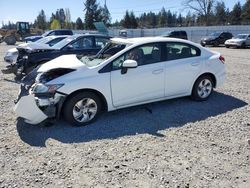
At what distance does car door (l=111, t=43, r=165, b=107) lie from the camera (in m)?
5.85

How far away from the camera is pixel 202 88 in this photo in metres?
7.14

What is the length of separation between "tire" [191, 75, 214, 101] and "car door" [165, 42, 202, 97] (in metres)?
0.21

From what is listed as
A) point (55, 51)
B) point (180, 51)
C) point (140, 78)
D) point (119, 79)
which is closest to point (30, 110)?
point (119, 79)

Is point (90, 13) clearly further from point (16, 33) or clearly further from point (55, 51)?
point (55, 51)

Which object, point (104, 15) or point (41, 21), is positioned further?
point (41, 21)

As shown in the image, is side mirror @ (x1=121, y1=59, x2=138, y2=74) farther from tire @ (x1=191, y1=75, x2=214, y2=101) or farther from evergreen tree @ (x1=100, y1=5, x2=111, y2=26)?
evergreen tree @ (x1=100, y1=5, x2=111, y2=26)

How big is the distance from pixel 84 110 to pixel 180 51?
2.66 metres

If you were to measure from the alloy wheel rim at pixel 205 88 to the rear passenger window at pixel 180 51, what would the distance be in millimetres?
700

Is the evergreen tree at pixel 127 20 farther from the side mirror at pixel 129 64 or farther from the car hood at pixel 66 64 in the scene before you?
the side mirror at pixel 129 64

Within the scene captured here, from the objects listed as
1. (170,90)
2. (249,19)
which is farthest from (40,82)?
(249,19)

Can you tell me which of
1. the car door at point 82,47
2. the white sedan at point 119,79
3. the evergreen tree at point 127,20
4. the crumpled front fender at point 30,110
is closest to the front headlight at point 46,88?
the white sedan at point 119,79

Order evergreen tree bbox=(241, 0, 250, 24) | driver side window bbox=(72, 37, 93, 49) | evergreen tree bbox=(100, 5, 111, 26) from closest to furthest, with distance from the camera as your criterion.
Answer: driver side window bbox=(72, 37, 93, 49) → evergreen tree bbox=(241, 0, 250, 24) → evergreen tree bbox=(100, 5, 111, 26)

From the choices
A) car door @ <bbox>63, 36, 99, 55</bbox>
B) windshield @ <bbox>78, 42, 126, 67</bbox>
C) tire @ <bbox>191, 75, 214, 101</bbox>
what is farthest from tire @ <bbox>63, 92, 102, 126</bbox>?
car door @ <bbox>63, 36, 99, 55</bbox>

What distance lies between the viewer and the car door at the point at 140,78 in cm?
585
